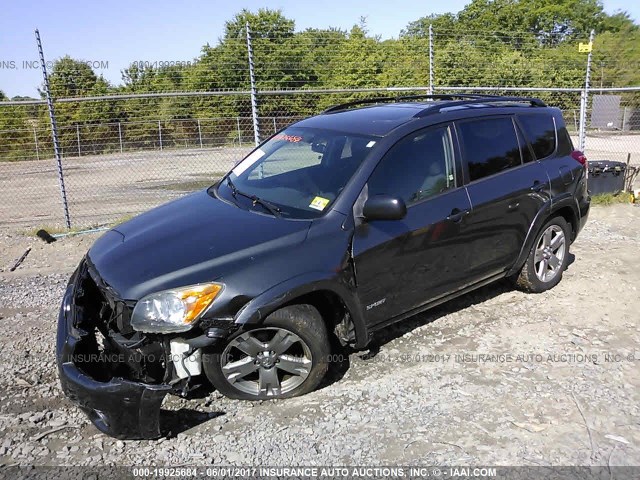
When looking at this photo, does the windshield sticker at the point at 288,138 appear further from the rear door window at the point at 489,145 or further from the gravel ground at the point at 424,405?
the gravel ground at the point at 424,405

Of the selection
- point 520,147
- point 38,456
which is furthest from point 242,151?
point 38,456

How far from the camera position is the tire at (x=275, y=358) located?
3275mm

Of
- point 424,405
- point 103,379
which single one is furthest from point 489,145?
point 103,379

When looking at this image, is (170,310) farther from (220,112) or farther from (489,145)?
(220,112)

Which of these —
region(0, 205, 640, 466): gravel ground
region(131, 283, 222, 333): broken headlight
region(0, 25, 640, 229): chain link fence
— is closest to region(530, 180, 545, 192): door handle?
region(0, 205, 640, 466): gravel ground

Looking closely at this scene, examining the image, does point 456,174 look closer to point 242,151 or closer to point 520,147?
point 520,147

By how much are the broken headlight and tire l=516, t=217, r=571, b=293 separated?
327 centimetres

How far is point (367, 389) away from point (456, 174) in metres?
1.79

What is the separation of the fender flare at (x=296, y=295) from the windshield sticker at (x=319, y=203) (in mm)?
506

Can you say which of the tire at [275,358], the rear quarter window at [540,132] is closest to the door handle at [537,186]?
the rear quarter window at [540,132]

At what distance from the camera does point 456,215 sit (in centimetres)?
415

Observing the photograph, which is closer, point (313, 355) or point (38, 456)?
point (38, 456)

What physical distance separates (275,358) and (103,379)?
3.36 feet

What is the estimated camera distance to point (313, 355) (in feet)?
11.4
